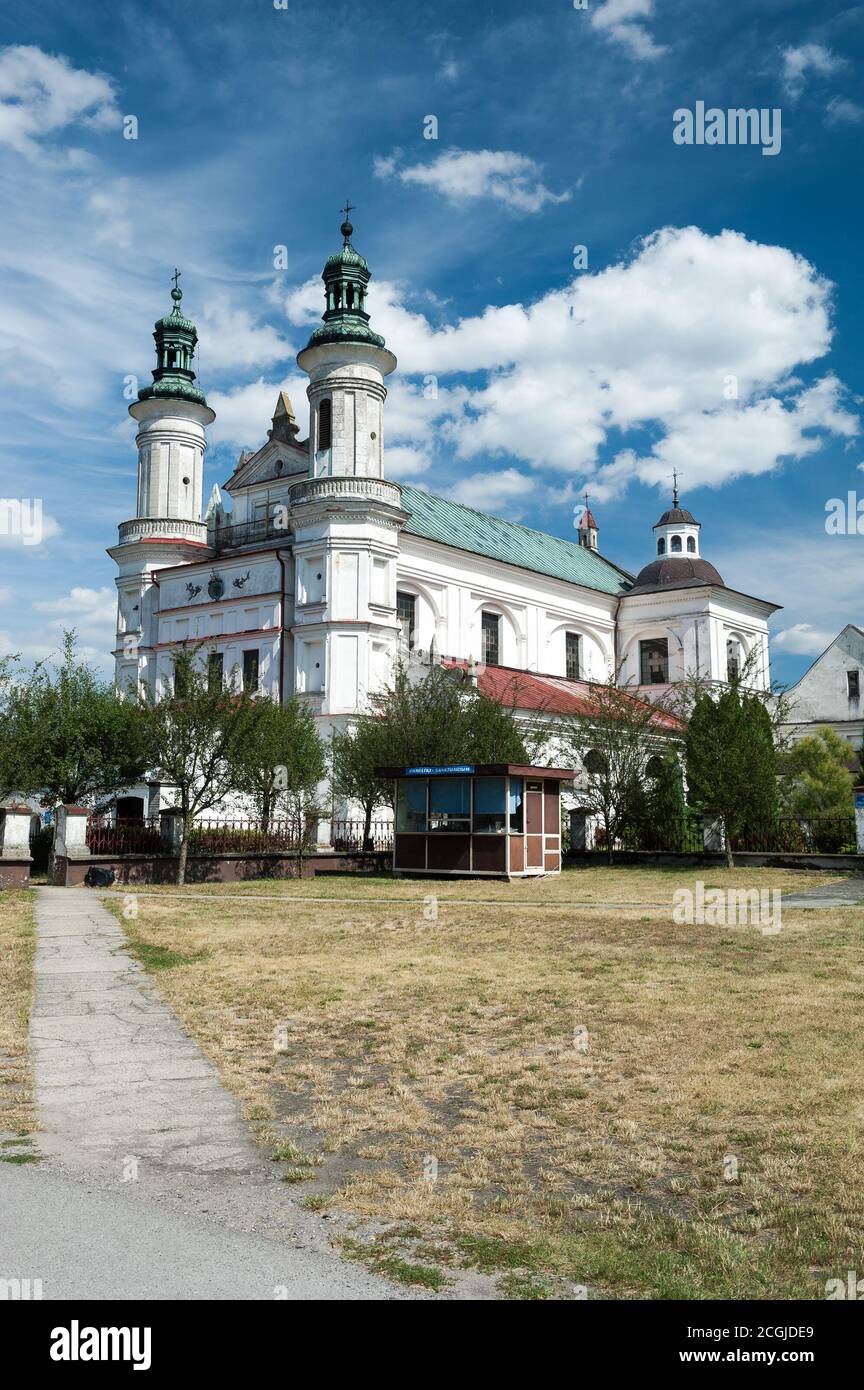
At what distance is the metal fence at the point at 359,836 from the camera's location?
32.7m

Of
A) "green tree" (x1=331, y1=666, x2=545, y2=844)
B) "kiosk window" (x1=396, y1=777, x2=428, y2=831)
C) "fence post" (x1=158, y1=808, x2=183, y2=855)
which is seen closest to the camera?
"fence post" (x1=158, y1=808, x2=183, y2=855)

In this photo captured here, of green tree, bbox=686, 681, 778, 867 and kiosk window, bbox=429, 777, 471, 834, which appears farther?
green tree, bbox=686, 681, 778, 867

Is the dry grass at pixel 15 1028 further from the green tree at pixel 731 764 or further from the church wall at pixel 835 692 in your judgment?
the church wall at pixel 835 692

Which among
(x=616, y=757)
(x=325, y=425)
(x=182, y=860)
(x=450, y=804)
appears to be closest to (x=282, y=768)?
(x=182, y=860)

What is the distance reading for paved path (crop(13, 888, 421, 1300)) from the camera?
4258 mm

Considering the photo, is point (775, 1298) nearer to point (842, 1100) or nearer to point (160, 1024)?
point (842, 1100)

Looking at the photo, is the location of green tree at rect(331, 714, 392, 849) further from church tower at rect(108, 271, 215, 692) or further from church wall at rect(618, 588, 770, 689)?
church wall at rect(618, 588, 770, 689)

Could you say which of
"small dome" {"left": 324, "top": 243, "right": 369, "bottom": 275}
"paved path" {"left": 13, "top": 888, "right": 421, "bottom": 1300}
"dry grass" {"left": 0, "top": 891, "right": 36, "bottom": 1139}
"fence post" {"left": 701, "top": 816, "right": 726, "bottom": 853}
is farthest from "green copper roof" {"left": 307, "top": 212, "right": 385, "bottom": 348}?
"paved path" {"left": 13, "top": 888, "right": 421, "bottom": 1300}

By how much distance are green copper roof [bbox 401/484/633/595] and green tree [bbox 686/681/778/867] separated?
21016 mm

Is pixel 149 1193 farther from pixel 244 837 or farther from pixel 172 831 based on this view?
pixel 244 837

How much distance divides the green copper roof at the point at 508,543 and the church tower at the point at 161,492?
971cm

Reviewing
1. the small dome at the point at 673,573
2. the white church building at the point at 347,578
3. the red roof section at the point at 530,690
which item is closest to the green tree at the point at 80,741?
the white church building at the point at 347,578
